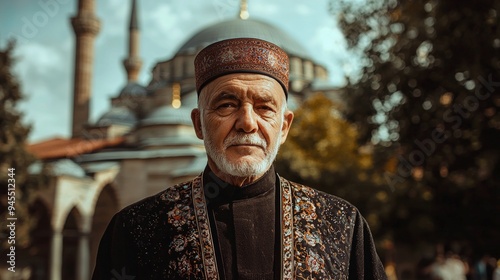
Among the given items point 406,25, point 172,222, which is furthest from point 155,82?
point 172,222

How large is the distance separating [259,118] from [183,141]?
2516 cm

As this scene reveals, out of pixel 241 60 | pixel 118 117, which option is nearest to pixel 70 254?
pixel 118 117

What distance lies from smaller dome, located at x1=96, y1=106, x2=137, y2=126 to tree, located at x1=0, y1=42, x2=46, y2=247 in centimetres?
1664

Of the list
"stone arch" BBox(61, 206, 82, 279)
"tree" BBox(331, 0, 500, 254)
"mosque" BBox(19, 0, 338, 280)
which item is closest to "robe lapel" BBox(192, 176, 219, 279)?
"tree" BBox(331, 0, 500, 254)

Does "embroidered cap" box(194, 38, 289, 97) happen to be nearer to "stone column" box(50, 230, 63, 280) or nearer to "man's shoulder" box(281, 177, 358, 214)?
"man's shoulder" box(281, 177, 358, 214)

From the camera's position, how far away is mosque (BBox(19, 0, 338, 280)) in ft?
78.4

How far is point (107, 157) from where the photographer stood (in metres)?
27.9

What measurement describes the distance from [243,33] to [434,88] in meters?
27.1

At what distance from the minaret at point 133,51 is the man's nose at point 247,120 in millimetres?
37672

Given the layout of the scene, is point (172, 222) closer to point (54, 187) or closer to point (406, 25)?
point (406, 25)

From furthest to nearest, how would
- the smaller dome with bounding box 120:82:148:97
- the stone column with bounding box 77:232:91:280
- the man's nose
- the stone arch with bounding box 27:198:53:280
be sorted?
the smaller dome with bounding box 120:82:148:97 < the stone arch with bounding box 27:198:53:280 < the stone column with bounding box 77:232:91:280 < the man's nose

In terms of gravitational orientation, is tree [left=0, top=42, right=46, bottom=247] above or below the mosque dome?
below

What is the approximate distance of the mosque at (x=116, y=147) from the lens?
941 inches

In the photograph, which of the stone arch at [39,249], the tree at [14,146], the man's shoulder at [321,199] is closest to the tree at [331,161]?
the tree at [14,146]
